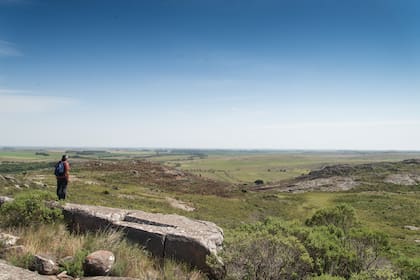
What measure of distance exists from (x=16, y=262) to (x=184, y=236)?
144 inches

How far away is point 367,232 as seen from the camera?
8289mm

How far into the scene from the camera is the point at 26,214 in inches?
331

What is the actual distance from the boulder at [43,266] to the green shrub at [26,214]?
253cm

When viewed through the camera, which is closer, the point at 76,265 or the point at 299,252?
the point at 76,265

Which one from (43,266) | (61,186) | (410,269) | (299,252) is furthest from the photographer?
(61,186)

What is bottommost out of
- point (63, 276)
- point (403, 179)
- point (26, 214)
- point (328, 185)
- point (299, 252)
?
point (328, 185)

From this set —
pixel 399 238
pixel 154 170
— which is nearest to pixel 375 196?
pixel 399 238

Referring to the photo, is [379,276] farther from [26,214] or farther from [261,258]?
[26,214]

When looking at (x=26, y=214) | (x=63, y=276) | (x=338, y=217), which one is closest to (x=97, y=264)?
(x=63, y=276)

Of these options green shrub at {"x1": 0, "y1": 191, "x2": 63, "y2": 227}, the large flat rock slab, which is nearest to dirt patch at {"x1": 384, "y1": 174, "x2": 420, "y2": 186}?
the large flat rock slab

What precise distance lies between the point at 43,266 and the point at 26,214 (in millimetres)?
3119

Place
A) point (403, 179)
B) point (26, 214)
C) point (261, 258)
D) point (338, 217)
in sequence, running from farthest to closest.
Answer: point (403, 179), point (338, 217), point (26, 214), point (261, 258)

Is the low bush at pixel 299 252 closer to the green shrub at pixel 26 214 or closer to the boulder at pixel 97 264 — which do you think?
the boulder at pixel 97 264

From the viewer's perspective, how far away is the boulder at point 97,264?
6.02m
